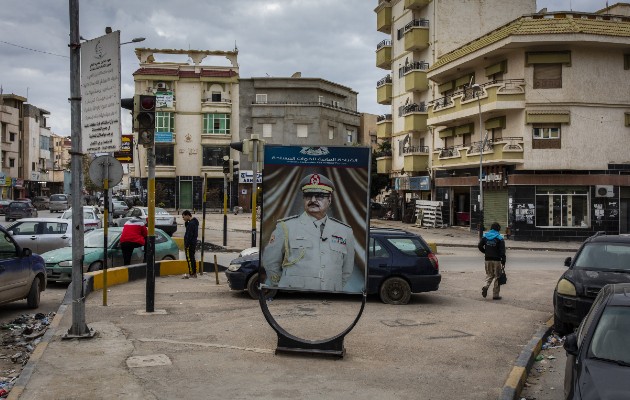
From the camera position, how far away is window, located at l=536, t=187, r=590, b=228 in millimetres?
35438

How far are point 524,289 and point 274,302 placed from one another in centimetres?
683

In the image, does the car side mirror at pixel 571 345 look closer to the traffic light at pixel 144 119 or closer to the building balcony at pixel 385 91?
the traffic light at pixel 144 119

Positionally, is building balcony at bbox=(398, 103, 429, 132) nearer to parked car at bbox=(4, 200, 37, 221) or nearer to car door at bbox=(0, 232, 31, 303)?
parked car at bbox=(4, 200, 37, 221)

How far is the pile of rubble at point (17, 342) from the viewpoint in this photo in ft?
25.9

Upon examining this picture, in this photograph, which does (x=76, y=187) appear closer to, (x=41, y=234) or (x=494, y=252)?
(x=494, y=252)

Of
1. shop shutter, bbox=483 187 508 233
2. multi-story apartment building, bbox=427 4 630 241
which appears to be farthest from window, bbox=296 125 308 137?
multi-story apartment building, bbox=427 4 630 241

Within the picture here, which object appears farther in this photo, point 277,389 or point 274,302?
point 274,302

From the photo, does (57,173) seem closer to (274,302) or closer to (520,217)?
(520,217)

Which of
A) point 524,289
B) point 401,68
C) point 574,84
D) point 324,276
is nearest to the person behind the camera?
point 324,276

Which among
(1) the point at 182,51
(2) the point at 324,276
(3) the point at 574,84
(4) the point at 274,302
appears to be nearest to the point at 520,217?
(3) the point at 574,84

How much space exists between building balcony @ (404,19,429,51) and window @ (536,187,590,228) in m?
16.3

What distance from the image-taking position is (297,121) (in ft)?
232

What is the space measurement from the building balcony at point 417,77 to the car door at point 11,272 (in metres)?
38.4

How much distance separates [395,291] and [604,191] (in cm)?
2546
